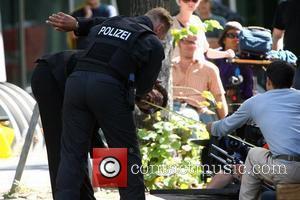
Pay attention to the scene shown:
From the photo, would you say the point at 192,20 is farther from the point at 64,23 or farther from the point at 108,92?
the point at 108,92

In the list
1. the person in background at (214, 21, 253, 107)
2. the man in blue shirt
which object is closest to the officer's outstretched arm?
the man in blue shirt

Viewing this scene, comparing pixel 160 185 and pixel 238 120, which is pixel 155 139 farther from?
pixel 238 120

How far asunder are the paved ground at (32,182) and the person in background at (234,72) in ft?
7.13

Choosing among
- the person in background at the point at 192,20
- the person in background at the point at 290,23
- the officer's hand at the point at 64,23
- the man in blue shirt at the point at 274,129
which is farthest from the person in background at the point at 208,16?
the officer's hand at the point at 64,23

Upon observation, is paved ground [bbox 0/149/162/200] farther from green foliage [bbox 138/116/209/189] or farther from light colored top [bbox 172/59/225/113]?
light colored top [bbox 172/59/225/113]

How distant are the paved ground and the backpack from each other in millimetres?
2041

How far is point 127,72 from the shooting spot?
650 cm

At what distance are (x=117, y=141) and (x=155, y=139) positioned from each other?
6.49 ft

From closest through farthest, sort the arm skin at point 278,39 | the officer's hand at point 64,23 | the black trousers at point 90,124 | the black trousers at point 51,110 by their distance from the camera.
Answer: the black trousers at point 90,124, the officer's hand at point 64,23, the black trousers at point 51,110, the arm skin at point 278,39

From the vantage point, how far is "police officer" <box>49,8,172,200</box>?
21.1 ft

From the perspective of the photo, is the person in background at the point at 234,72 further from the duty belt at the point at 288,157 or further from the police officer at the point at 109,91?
the police officer at the point at 109,91

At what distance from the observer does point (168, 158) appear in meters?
8.39

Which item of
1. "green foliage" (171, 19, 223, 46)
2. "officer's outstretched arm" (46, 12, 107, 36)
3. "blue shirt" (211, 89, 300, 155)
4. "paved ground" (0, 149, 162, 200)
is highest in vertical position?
"officer's outstretched arm" (46, 12, 107, 36)

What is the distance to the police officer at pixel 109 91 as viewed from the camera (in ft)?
21.1
